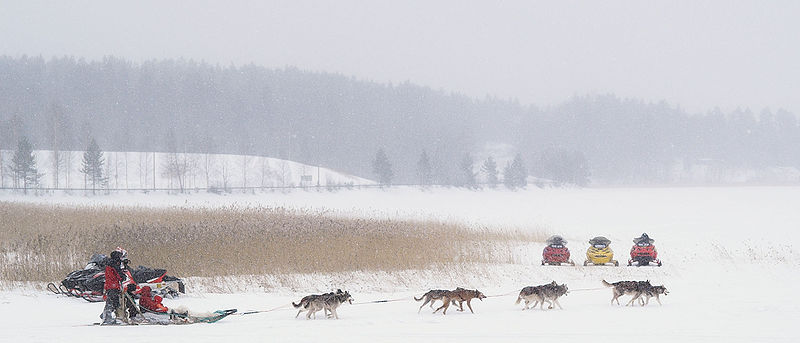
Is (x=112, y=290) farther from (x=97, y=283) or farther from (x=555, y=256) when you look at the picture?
(x=555, y=256)

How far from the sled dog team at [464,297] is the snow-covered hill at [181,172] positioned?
182ft

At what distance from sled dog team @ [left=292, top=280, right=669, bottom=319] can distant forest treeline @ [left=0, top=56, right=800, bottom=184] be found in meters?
67.7

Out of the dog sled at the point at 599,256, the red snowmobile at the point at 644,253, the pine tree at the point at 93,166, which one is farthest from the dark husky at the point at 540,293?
the pine tree at the point at 93,166

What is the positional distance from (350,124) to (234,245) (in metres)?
107

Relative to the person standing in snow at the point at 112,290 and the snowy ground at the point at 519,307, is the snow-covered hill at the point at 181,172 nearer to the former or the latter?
the snowy ground at the point at 519,307

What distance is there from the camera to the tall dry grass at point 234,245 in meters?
15.5

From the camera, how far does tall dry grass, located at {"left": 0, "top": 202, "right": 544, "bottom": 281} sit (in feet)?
50.7

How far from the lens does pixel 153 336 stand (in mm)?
9086

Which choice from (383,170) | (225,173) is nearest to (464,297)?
(383,170)

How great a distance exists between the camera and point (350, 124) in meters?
124

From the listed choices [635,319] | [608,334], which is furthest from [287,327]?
[635,319]

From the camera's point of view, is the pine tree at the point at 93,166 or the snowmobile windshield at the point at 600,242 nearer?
the snowmobile windshield at the point at 600,242

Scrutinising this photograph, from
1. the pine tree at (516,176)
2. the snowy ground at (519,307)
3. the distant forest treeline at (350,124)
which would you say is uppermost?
the distant forest treeline at (350,124)

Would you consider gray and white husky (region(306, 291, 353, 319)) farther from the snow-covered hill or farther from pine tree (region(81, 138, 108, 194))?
the snow-covered hill
